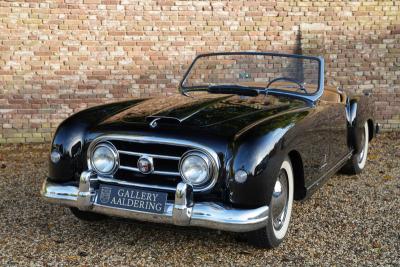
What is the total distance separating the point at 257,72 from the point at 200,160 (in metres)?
1.84

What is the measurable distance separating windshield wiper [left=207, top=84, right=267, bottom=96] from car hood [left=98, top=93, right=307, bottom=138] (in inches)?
3.8

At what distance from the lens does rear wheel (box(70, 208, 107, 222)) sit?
3932 mm

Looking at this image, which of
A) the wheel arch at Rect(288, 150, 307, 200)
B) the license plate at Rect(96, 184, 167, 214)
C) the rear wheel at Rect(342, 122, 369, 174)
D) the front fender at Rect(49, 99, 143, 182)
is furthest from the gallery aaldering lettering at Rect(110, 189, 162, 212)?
the rear wheel at Rect(342, 122, 369, 174)

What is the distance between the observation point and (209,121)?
341cm

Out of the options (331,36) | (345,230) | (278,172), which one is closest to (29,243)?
(278,172)

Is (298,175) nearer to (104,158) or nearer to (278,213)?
(278,213)

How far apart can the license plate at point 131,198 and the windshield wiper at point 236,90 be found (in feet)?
4.75

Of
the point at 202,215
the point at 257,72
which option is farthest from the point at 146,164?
the point at 257,72

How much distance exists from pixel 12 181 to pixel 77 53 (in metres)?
2.62

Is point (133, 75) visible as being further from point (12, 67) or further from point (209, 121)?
point (209, 121)

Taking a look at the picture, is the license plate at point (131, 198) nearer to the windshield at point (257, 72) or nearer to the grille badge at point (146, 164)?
the grille badge at point (146, 164)

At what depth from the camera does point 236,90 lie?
14.4 feet

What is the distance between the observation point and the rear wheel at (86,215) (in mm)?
3932

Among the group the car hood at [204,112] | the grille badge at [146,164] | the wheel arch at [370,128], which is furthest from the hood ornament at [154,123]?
the wheel arch at [370,128]
